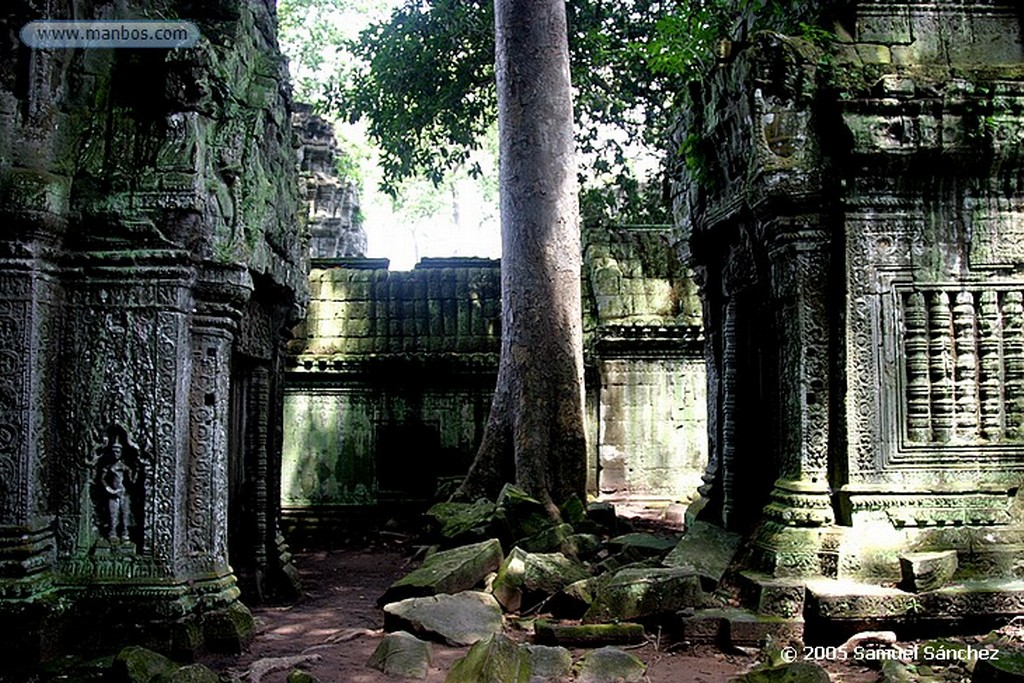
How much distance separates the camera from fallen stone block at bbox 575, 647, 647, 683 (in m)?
4.70

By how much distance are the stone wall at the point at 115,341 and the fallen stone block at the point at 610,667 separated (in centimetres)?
210

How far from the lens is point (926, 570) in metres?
5.23

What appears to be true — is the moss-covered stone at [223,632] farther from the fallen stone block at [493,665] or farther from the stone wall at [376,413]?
the stone wall at [376,413]

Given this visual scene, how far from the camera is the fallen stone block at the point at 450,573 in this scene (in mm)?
6215

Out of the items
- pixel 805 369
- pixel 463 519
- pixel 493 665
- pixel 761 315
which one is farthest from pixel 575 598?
pixel 463 519

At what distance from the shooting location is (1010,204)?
5824 mm

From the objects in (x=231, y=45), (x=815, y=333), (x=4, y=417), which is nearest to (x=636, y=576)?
(x=815, y=333)

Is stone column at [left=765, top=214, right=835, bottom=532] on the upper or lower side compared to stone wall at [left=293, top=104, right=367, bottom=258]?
lower

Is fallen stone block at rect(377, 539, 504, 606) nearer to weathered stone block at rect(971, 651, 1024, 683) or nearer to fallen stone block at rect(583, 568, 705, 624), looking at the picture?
fallen stone block at rect(583, 568, 705, 624)

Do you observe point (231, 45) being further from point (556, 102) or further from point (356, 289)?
point (356, 289)

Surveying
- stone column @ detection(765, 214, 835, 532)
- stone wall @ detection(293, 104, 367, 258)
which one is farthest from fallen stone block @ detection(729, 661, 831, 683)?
stone wall @ detection(293, 104, 367, 258)

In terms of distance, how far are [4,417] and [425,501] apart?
7.38 meters

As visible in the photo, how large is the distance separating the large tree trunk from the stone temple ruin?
2.70 m

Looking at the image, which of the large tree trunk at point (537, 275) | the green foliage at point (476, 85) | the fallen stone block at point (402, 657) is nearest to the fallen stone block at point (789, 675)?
the fallen stone block at point (402, 657)
